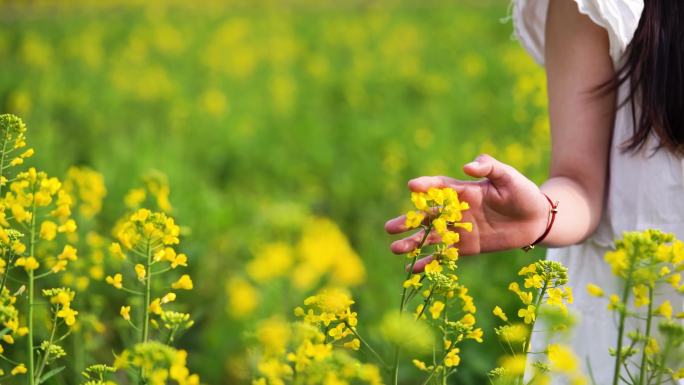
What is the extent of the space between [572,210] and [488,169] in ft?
1.10

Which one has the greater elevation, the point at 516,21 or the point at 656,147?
the point at 516,21

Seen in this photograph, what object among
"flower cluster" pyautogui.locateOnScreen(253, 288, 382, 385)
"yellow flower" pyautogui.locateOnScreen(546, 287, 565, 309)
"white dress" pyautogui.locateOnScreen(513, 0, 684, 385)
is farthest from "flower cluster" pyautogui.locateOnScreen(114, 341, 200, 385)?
"white dress" pyautogui.locateOnScreen(513, 0, 684, 385)

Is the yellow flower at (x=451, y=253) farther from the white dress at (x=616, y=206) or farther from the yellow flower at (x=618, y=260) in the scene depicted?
the white dress at (x=616, y=206)

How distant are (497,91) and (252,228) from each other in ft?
12.2

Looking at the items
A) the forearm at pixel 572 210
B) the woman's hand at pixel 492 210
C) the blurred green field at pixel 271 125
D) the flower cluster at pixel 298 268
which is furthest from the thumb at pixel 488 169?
the flower cluster at pixel 298 268

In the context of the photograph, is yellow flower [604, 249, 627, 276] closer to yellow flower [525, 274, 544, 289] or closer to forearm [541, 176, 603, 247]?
yellow flower [525, 274, 544, 289]

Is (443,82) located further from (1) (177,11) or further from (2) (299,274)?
(1) (177,11)

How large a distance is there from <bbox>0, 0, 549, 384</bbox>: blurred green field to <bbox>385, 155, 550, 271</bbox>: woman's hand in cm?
29

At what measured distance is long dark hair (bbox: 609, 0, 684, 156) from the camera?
1390 mm

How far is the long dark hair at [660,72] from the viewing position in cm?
139

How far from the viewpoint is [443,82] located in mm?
6707

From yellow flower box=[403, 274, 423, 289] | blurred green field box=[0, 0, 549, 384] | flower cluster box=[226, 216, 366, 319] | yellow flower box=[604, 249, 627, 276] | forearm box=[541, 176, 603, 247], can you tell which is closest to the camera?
yellow flower box=[604, 249, 627, 276]

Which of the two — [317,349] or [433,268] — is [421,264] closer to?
[433,268]

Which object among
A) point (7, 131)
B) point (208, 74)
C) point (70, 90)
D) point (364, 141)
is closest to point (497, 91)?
point (364, 141)
